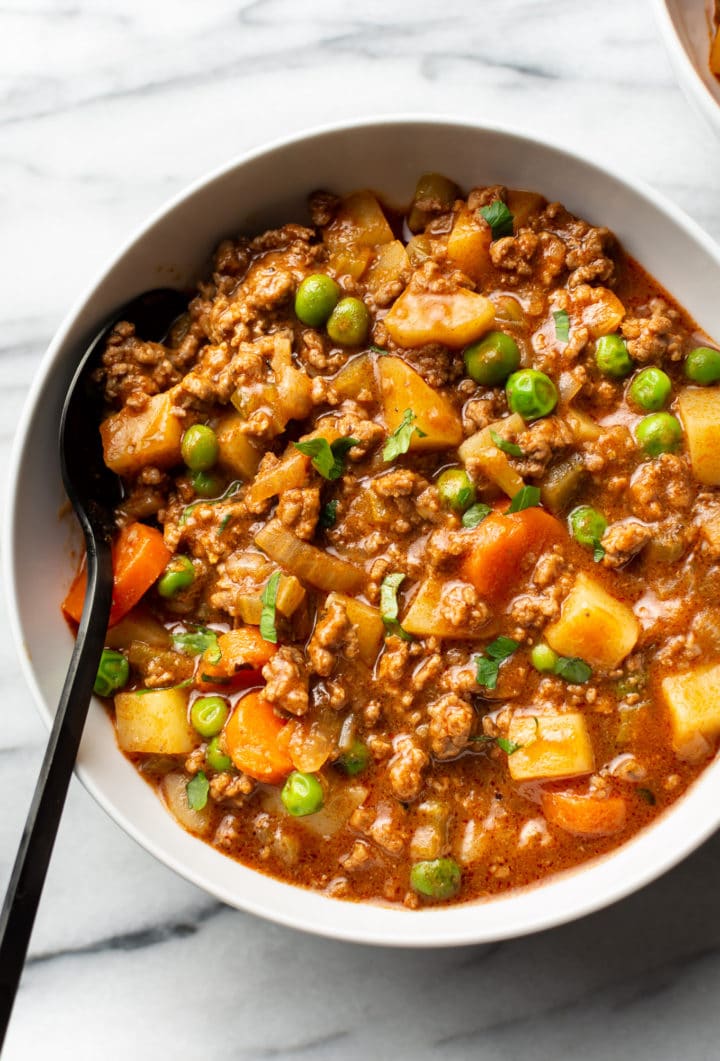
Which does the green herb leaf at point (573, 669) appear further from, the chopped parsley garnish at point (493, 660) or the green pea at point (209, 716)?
the green pea at point (209, 716)

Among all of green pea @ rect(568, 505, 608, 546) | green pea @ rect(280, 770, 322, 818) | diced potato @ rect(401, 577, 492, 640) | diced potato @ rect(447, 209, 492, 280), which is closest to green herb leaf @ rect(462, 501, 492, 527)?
diced potato @ rect(401, 577, 492, 640)

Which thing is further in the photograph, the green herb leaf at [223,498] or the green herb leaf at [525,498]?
the green herb leaf at [223,498]

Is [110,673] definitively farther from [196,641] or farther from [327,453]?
[327,453]

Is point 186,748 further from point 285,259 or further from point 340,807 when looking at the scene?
point 285,259

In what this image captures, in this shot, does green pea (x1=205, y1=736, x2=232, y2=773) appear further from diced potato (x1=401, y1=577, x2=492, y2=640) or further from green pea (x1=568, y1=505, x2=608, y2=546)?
green pea (x1=568, y1=505, x2=608, y2=546)

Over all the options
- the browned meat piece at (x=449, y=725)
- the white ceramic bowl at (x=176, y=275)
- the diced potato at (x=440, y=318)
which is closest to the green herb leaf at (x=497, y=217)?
the white ceramic bowl at (x=176, y=275)

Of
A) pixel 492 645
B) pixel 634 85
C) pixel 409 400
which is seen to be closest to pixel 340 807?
pixel 492 645
